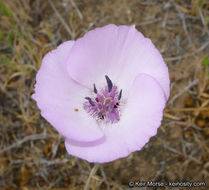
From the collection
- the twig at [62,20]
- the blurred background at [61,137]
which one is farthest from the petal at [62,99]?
the twig at [62,20]

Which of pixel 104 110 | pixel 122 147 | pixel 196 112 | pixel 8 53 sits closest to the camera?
pixel 122 147

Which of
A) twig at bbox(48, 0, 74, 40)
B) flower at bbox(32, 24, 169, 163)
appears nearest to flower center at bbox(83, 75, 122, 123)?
flower at bbox(32, 24, 169, 163)

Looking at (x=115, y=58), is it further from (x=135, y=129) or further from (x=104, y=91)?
(x=135, y=129)

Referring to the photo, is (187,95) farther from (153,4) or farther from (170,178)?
(153,4)

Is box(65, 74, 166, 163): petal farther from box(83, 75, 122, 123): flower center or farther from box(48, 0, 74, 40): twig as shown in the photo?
box(48, 0, 74, 40): twig

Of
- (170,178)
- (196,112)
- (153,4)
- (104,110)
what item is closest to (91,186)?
(170,178)
